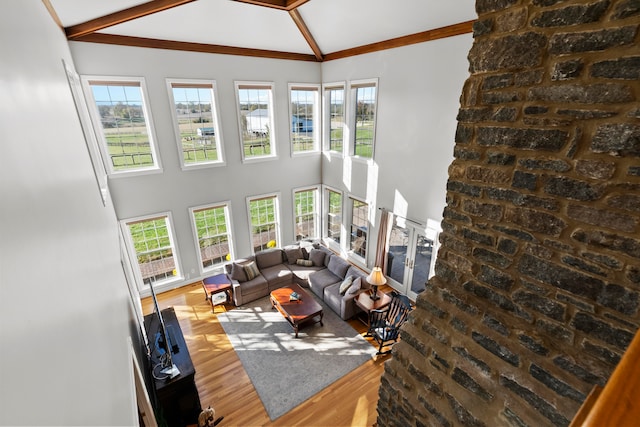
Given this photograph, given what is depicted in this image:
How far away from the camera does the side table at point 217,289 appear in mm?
A: 6023

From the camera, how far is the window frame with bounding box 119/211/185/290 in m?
5.82

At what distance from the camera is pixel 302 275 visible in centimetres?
680

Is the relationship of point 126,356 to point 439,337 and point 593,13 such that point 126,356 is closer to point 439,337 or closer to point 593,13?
Result: point 439,337

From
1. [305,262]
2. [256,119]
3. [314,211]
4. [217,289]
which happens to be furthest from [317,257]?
[256,119]

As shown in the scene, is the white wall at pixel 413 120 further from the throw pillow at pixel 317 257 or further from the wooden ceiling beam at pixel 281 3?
the wooden ceiling beam at pixel 281 3

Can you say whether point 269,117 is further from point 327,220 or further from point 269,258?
point 269,258

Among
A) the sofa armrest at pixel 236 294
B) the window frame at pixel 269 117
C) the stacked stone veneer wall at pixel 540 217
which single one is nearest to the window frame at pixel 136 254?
the sofa armrest at pixel 236 294

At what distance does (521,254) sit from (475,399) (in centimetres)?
80

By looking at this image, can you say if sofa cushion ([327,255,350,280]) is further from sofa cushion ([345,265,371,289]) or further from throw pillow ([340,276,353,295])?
throw pillow ([340,276,353,295])

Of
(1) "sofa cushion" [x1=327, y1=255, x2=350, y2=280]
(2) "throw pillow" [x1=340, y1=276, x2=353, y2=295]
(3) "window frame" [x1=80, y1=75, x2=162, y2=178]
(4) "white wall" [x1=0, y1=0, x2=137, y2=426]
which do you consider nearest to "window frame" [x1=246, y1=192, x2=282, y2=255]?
(1) "sofa cushion" [x1=327, y1=255, x2=350, y2=280]

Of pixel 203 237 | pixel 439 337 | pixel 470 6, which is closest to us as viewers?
pixel 439 337

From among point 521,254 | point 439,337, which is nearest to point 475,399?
point 439,337

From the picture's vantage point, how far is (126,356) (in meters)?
2.50

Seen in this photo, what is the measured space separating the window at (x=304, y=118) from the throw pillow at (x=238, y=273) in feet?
10.3
